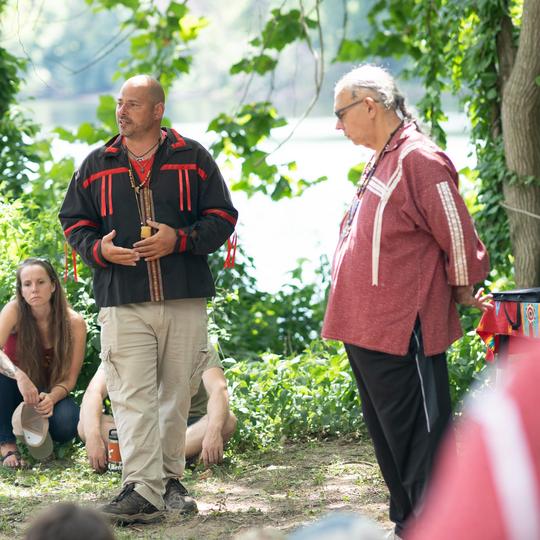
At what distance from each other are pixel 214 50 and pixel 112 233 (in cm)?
2397

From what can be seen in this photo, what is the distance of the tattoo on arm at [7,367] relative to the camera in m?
5.92

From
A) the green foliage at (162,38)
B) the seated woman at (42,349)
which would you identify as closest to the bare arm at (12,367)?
the seated woman at (42,349)

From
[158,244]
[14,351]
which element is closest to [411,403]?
[158,244]

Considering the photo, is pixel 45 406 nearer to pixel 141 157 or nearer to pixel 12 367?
pixel 12 367

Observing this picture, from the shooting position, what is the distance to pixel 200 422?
566cm

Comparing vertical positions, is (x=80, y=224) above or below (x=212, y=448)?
above

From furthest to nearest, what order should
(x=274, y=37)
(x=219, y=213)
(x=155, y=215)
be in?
1. (x=274, y=37)
2. (x=219, y=213)
3. (x=155, y=215)

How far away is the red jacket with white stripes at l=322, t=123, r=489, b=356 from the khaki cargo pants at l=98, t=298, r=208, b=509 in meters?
1.13

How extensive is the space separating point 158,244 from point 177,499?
3.69 ft

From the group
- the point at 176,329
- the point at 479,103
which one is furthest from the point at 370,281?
the point at 479,103

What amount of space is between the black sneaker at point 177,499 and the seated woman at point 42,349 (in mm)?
1332

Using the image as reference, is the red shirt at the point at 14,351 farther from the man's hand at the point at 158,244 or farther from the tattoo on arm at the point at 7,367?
the man's hand at the point at 158,244

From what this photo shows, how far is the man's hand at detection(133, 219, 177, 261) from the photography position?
14.6ft

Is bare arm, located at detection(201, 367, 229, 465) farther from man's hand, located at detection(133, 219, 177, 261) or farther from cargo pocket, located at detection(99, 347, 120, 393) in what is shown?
man's hand, located at detection(133, 219, 177, 261)
